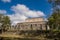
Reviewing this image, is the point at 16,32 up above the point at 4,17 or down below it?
below

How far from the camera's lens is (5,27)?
74.6 meters

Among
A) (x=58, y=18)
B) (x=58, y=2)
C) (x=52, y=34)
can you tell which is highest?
(x=58, y=2)

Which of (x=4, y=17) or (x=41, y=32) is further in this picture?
(x=4, y=17)

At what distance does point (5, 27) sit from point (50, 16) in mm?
27106

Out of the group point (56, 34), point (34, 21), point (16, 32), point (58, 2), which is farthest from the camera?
point (34, 21)

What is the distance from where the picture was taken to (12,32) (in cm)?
6650

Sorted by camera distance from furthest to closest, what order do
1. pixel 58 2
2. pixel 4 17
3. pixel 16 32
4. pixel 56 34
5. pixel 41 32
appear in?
1. pixel 4 17
2. pixel 16 32
3. pixel 41 32
4. pixel 56 34
5. pixel 58 2

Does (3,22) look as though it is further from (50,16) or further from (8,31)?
(50,16)

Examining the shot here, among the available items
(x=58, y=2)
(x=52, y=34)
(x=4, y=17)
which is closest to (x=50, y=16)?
(x=52, y=34)

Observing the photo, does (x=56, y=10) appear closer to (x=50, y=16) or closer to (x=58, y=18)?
(x=58, y=18)

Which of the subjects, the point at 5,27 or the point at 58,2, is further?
the point at 5,27

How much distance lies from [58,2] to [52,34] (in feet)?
40.5

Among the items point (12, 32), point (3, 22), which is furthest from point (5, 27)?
point (12, 32)

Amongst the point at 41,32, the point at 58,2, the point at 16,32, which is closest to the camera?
the point at 58,2
